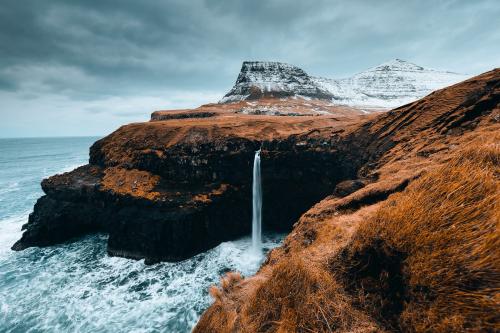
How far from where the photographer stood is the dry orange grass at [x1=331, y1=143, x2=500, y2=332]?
328 centimetres

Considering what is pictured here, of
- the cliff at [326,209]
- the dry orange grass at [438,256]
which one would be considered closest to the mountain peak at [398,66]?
the cliff at [326,209]

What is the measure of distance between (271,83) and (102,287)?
109 metres

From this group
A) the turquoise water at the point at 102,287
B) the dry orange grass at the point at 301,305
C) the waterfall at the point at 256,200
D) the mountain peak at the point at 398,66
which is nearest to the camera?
the dry orange grass at the point at 301,305

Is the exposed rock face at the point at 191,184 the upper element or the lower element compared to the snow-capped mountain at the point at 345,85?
lower

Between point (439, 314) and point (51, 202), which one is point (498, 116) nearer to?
point (439, 314)

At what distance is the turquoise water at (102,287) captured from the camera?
17.8 metres

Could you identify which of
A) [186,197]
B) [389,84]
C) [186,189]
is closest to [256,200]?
[186,197]

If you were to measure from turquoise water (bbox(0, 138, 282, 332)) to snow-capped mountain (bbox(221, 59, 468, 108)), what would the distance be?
88.0 meters

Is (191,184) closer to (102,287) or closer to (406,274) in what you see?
(102,287)

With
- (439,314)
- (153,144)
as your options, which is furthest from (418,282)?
(153,144)

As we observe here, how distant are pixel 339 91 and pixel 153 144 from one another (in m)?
113

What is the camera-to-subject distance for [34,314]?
61.4 feet

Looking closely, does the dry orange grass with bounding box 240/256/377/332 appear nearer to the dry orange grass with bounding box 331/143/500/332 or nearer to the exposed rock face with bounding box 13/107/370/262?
the dry orange grass with bounding box 331/143/500/332

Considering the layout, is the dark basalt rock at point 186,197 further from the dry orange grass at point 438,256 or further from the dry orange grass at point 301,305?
the dry orange grass at point 301,305
